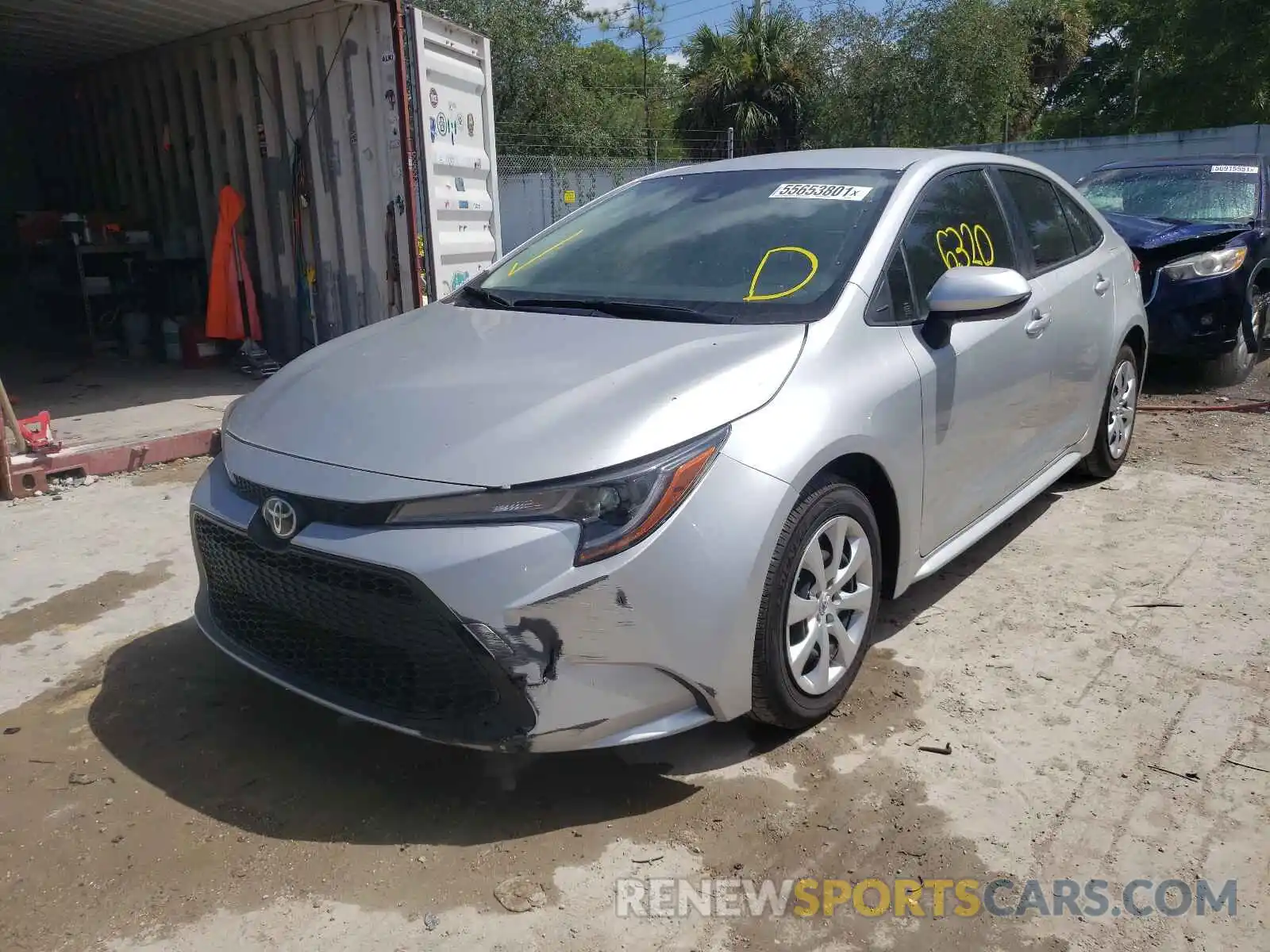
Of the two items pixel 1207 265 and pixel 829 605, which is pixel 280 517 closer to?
pixel 829 605

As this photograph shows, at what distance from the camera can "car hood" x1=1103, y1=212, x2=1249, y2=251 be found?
688 cm

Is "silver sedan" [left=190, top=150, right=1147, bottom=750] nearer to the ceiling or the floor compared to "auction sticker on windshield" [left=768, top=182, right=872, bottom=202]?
nearer to the floor

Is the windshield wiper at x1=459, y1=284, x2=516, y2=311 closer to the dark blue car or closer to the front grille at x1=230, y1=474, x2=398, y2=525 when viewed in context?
the front grille at x1=230, y1=474, x2=398, y2=525

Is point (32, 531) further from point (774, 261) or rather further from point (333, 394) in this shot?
point (774, 261)

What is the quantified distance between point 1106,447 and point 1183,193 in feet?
13.0

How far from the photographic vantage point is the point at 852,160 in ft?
12.1

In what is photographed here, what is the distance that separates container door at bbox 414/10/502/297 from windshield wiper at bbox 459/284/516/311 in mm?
3246

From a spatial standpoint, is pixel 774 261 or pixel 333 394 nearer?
pixel 333 394

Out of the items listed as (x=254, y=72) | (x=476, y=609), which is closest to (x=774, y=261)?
(x=476, y=609)

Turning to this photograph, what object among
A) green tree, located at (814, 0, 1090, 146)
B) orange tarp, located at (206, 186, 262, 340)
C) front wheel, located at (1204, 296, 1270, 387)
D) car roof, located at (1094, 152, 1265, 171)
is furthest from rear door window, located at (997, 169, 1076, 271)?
green tree, located at (814, 0, 1090, 146)

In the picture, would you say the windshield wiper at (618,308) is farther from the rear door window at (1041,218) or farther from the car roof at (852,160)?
the rear door window at (1041,218)

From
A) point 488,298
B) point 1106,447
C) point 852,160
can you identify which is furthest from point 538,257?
point 1106,447

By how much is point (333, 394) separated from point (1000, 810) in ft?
6.90

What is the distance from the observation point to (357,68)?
23.5 ft
